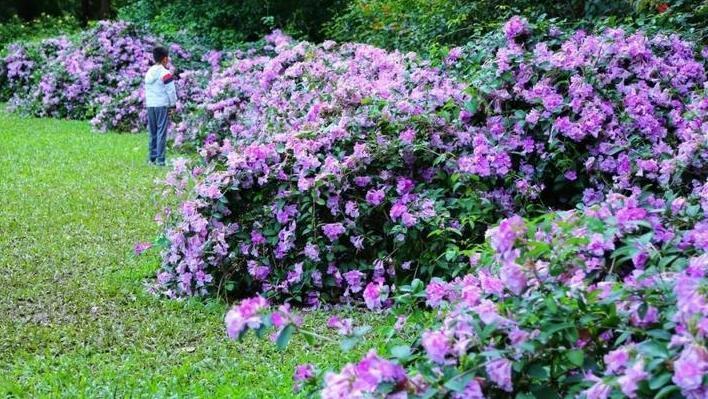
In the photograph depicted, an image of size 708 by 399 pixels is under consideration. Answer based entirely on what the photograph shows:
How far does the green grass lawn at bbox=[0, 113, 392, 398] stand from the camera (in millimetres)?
4004

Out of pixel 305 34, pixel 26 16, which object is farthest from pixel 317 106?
pixel 26 16

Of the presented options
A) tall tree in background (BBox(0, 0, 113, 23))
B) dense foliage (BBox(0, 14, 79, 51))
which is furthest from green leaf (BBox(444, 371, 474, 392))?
tall tree in background (BBox(0, 0, 113, 23))

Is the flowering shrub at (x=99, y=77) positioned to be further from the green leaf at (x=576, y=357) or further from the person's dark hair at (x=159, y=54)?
the green leaf at (x=576, y=357)

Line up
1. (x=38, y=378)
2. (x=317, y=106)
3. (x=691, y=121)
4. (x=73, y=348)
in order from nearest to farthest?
1. (x=38, y=378)
2. (x=73, y=348)
3. (x=691, y=121)
4. (x=317, y=106)

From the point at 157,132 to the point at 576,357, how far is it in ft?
29.8

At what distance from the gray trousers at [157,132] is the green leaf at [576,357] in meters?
8.81

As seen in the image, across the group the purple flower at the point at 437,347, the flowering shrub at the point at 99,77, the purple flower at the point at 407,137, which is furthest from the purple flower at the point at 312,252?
the flowering shrub at the point at 99,77

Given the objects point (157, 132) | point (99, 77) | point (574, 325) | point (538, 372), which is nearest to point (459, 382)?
point (538, 372)

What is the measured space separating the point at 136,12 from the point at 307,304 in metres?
16.7

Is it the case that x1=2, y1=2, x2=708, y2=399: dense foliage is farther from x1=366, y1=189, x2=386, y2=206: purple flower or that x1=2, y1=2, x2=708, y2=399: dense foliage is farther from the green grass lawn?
the green grass lawn

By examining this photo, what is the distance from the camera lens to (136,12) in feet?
67.5

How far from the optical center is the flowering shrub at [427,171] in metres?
5.23

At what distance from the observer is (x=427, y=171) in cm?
556

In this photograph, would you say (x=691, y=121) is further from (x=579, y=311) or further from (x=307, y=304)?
(x=579, y=311)
